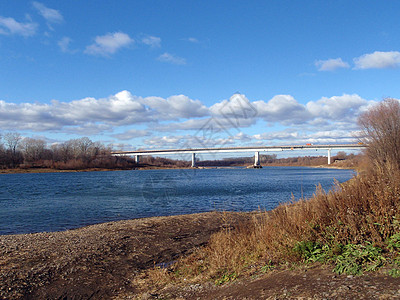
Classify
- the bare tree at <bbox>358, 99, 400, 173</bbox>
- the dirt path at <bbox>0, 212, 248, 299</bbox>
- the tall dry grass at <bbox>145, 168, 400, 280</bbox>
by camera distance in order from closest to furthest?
1. the tall dry grass at <bbox>145, 168, 400, 280</bbox>
2. the dirt path at <bbox>0, 212, 248, 299</bbox>
3. the bare tree at <bbox>358, 99, 400, 173</bbox>

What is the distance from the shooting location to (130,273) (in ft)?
33.0

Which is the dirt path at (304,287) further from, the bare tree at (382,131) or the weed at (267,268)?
the bare tree at (382,131)

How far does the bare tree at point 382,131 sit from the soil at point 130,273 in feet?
105

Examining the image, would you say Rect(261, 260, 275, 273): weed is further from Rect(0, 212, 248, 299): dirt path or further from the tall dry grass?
Rect(0, 212, 248, 299): dirt path

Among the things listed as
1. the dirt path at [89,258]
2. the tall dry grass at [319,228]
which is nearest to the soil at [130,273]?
the dirt path at [89,258]

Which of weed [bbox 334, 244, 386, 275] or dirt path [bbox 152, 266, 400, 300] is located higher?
weed [bbox 334, 244, 386, 275]

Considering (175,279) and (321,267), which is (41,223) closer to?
(175,279)

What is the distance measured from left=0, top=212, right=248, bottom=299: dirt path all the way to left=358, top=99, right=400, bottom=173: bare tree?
32.2m

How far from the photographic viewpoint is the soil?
18.0 ft

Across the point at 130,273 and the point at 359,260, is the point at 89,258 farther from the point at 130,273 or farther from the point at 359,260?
Result: the point at 359,260

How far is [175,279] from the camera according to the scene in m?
8.82

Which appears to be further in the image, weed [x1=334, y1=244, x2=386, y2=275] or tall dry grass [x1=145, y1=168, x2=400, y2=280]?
tall dry grass [x1=145, y1=168, x2=400, y2=280]

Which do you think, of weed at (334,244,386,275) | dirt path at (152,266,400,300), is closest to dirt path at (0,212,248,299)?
dirt path at (152,266,400,300)

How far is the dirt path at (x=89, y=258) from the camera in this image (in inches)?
340
